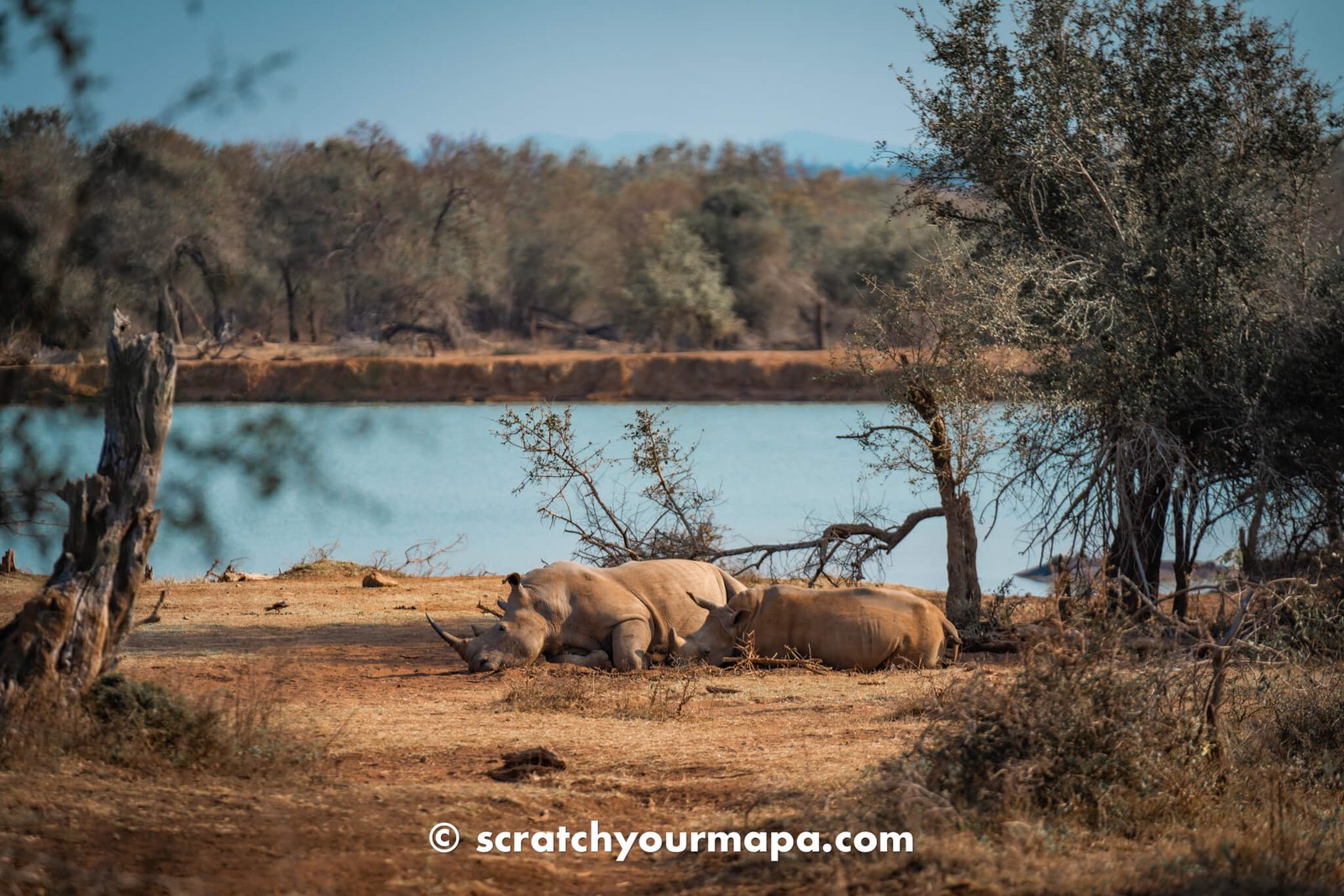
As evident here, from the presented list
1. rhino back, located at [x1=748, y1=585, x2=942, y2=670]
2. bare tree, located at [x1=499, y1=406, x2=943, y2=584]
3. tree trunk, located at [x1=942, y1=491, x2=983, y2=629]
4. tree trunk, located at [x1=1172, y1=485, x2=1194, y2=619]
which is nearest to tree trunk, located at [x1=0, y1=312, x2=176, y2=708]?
rhino back, located at [x1=748, y1=585, x2=942, y2=670]

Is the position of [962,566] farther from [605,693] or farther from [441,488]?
[441,488]

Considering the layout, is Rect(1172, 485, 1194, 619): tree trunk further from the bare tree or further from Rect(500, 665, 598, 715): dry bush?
Rect(500, 665, 598, 715): dry bush

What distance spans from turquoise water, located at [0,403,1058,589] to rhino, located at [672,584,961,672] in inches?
97.2

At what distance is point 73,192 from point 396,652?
7.15m

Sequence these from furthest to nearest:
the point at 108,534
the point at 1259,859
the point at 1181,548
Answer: the point at 1181,548
the point at 108,534
the point at 1259,859

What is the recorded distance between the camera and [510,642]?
37.9ft

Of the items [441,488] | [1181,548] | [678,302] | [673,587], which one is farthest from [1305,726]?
[678,302]

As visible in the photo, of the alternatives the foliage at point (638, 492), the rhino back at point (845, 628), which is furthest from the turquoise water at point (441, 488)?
the rhino back at point (845, 628)

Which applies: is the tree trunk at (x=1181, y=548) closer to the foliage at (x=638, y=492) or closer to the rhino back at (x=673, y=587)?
the rhino back at (x=673, y=587)

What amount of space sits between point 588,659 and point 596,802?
4718mm

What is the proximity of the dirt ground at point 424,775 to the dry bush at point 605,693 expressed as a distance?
3 centimetres

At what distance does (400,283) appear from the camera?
5888 cm

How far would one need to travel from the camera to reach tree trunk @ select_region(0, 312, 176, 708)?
7.02 m

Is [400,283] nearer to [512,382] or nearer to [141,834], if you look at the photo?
[512,382]
